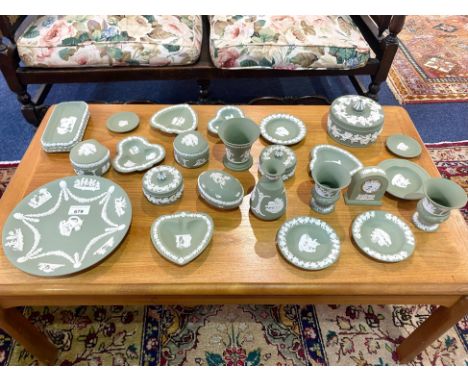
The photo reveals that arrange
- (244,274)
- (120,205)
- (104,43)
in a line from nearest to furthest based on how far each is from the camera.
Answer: (244,274) < (120,205) < (104,43)

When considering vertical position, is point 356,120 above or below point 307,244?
above

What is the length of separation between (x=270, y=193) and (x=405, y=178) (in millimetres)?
474

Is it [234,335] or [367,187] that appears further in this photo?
[234,335]

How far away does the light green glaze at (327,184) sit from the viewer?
38.1 inches

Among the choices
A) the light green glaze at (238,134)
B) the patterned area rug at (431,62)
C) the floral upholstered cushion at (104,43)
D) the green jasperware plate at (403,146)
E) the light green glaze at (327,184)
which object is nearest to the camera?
the light green glaze at (327,184)

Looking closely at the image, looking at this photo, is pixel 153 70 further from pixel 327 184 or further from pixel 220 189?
pixel 327 184

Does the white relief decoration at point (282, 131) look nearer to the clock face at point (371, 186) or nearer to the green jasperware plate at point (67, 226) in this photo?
the clock face at point (371, 186)

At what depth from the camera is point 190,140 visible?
3.65 feet

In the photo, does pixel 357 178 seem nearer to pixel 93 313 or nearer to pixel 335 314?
pixel 335 314

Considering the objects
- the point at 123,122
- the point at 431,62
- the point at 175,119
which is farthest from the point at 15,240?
the point at 431,62

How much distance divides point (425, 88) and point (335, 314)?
5.55 ft

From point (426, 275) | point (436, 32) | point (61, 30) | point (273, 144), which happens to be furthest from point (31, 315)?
point (436, 32)

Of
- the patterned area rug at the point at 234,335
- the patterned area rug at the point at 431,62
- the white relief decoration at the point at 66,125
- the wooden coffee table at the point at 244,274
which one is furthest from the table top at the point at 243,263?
the patterned area rug at the point at 431,62

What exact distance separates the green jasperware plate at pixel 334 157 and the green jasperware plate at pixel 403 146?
147 mm
